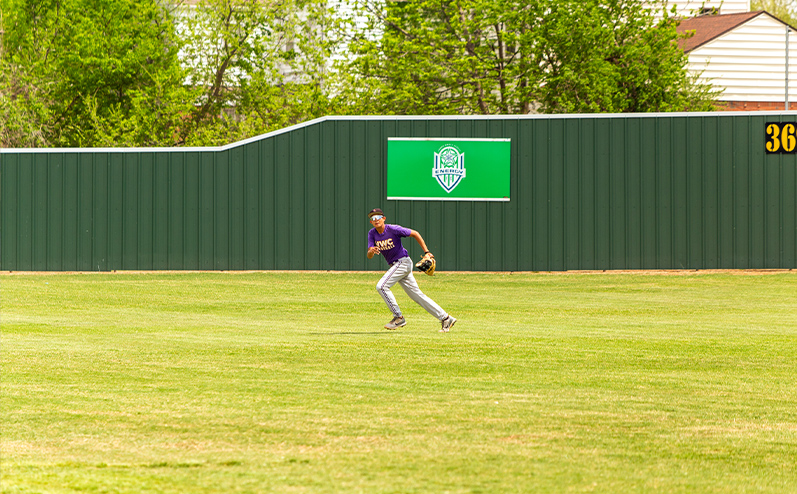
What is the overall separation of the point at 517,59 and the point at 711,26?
44.2 ft

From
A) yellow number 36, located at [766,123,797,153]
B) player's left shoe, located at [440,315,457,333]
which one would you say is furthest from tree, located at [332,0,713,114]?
player's left shoe, located at [440,315,457,333]

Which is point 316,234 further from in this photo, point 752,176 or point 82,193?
point 752,176

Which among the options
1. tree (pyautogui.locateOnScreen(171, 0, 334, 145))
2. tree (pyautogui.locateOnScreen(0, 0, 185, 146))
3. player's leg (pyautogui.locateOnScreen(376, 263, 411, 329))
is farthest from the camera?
tree (pyautogui.locateOnScreen(171, 0, 334, 145))

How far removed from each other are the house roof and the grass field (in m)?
27.3

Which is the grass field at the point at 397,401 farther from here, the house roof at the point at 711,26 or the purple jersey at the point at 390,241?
the house roof at the point at 711,26

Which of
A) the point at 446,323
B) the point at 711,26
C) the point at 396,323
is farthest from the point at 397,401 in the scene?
the point at 711,26

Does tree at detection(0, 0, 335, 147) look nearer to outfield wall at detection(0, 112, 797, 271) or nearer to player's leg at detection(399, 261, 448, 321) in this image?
outfield wall at detection(0, 112, 797, 271)

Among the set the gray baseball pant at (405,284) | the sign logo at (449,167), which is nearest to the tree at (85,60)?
the sign logo at (449,167)

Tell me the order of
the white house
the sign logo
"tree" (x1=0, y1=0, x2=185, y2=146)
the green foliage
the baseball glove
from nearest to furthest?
the baseball glove → the sign logo → the green foliage → "tree" (x1=0, y1=0, x2=185, y2=146) → the white house

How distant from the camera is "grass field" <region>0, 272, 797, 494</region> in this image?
6.55 m

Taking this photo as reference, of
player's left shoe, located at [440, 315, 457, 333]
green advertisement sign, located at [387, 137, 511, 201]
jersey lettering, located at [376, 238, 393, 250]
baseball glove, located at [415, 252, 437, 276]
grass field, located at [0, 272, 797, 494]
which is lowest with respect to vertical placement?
grass field, located at [0, 272, 797, 494]

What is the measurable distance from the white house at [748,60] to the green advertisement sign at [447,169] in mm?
19800

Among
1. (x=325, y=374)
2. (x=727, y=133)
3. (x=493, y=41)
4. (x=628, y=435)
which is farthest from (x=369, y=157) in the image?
(x=628, y=435)

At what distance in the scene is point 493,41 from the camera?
35.5 m
